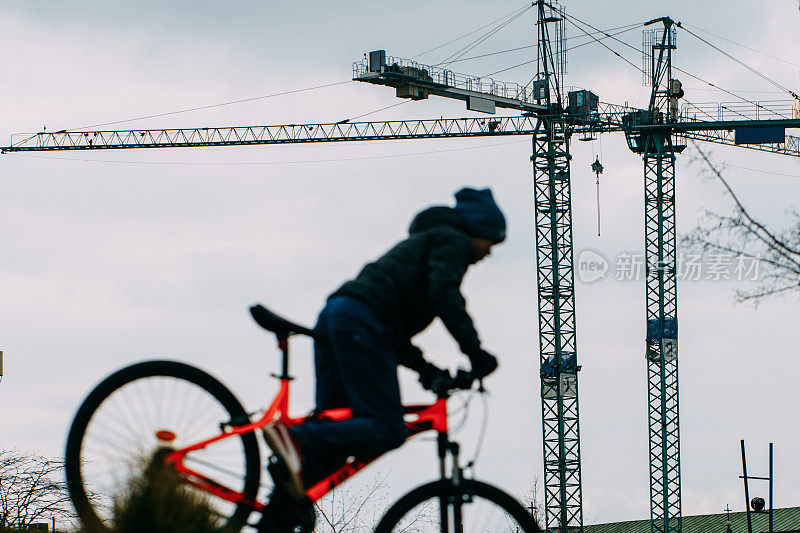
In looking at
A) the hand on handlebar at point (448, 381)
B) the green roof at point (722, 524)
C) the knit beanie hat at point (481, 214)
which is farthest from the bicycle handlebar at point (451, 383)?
the green roof at point (722, 524)

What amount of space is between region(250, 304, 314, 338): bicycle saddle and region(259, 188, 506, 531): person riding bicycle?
172 mm

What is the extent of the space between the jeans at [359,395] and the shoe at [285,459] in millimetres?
58

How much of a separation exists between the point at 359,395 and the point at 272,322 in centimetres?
48

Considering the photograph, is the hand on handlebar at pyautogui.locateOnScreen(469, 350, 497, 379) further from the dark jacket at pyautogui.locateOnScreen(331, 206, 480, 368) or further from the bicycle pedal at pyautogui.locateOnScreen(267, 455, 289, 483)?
the bicycle pedal at pyautogui.locateOnScreen(267, 455, 289, 483)

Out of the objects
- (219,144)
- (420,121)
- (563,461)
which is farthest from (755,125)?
(219,144)

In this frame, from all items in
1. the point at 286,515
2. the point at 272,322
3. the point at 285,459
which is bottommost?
the point at 286,515

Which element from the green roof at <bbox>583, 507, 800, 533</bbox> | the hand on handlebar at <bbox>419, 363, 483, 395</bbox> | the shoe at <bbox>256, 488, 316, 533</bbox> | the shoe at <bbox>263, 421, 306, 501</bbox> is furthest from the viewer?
the green roof at <bbox>583, 507, 800, 533</bbox>

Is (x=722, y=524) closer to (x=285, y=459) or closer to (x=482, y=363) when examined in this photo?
(x=482, y=363)

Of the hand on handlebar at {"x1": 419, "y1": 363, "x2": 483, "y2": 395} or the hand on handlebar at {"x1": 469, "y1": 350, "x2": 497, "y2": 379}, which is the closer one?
the hand on handlebar at {"x1": 469, "y1": 350, "x2": 497, "y2": 379}

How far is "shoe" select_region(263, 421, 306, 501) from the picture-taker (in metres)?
5.17

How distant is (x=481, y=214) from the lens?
219 inches

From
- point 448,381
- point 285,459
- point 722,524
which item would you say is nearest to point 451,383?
point 448,381

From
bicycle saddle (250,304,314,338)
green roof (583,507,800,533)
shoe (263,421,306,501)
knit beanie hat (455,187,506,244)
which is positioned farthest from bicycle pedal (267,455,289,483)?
green roof (583,507,800,533)

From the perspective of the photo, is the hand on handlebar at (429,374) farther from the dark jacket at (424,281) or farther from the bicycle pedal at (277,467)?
the bicycle pedal at (277,467)
